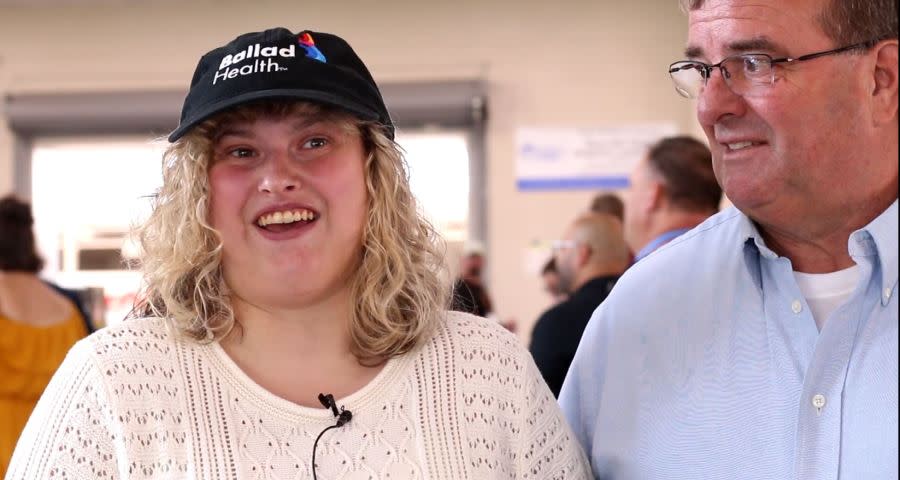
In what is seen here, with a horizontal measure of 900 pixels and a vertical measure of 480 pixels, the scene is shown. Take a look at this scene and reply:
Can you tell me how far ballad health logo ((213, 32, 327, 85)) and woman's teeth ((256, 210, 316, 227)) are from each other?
206 mm

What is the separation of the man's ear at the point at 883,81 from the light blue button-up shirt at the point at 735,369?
0.14m

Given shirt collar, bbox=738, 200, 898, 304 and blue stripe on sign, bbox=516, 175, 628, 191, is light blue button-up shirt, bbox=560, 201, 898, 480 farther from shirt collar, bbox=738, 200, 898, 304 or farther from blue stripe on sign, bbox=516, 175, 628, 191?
blue stripe on sign, bbox=516, 175, 628, 191

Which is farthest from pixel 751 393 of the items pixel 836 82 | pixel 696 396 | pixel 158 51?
pixel 158 51

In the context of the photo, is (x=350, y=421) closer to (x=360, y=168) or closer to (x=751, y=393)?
(x=360, y=168)

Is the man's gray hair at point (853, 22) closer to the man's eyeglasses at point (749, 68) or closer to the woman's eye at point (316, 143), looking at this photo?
the man's eyeglasses at point (749, 68)

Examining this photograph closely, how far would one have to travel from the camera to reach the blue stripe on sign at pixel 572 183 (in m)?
7.43

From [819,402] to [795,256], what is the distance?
0.23 m

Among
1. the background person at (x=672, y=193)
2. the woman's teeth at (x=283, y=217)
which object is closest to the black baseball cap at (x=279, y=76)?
the woman's teeth at (x=283, y=217)

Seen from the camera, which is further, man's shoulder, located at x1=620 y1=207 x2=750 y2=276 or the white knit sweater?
man's shoulder, located at x1=620 y1=207 x2=750 y2=276

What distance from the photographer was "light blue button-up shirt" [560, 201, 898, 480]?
1.60 metres

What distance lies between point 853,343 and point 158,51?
6636mm

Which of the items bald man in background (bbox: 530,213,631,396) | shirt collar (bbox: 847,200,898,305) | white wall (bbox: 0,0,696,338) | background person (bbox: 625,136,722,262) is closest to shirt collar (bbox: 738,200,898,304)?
shirt collar (bbox: 847,200,898,305)

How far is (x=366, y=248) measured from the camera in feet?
5.98

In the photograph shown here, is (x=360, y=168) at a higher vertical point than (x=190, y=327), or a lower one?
higher
